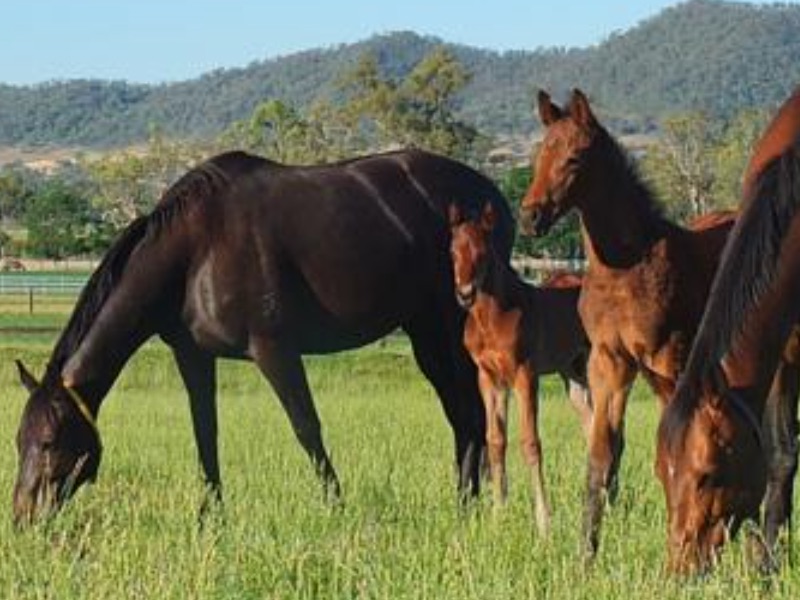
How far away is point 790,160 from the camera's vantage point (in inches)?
245

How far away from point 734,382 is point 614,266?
1928 mm

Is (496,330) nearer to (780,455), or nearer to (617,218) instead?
(617,218)

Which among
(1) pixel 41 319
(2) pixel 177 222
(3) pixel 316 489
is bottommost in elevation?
(1) pixel 41 319

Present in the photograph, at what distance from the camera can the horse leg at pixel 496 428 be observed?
9.53m

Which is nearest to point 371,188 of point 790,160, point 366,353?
point 790,160

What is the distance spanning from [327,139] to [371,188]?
7300 cm

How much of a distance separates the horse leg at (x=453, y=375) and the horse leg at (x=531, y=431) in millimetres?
788

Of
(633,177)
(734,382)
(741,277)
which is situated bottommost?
(734,382)

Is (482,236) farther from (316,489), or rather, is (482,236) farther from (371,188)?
(316,489)

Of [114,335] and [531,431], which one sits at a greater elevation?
[114,335]

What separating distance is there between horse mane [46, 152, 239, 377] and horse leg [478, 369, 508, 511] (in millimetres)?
2029

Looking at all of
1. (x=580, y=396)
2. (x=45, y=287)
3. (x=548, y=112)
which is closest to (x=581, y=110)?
(x=548, y=112)

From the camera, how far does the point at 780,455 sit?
727cm

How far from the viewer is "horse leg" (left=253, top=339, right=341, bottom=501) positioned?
30.9 ft
